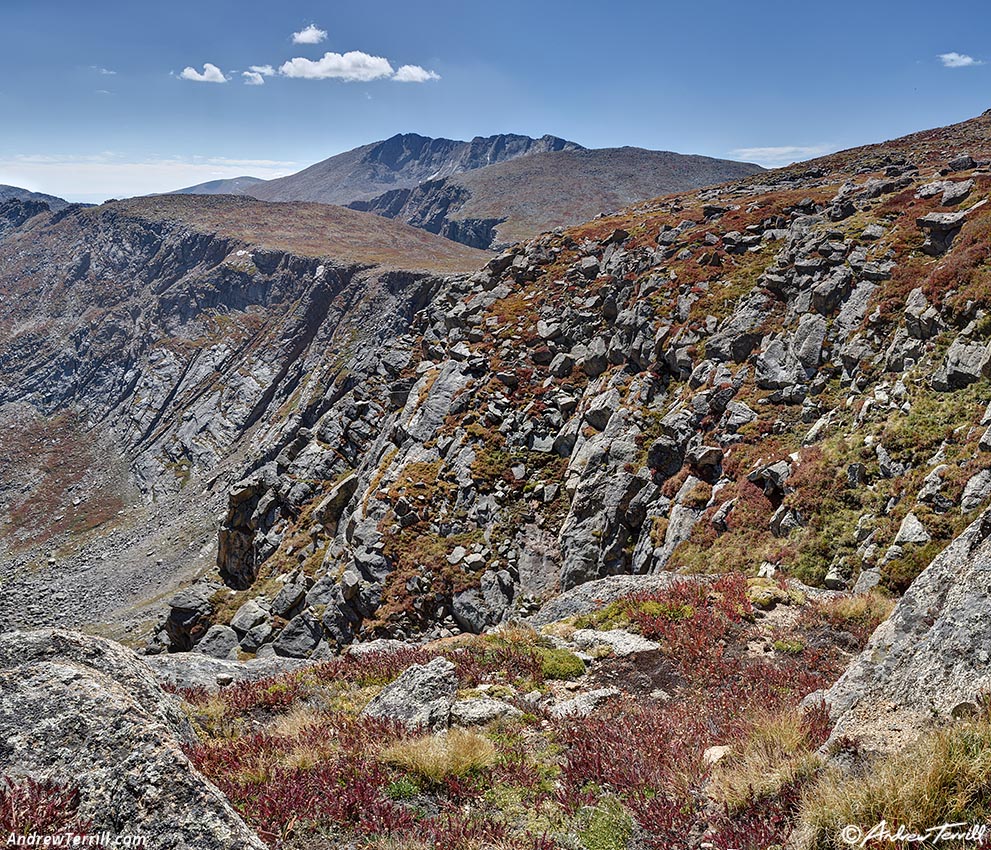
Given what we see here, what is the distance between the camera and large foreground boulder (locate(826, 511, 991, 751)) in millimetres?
6234

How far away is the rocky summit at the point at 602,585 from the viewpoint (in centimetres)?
610

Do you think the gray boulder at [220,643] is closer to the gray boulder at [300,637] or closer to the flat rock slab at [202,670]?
Result: the gray boulder at [300,637]

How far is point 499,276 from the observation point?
52.2 m

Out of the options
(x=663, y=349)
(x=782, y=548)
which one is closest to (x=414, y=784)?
(x=782, y=548)

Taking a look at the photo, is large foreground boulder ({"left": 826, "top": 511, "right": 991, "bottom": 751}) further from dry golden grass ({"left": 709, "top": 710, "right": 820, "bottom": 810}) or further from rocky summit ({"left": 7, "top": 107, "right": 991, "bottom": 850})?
dry golden grass ({"left": 709, "top": 710, "right": 820, "bottom": 810})

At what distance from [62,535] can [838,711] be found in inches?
4798

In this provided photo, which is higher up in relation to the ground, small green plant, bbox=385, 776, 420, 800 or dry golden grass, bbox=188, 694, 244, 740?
small green plant, bbox=385, 776, 420, 800

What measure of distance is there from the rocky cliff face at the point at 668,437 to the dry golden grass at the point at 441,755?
13.3m

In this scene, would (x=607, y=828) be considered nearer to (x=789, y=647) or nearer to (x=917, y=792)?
(x=917, y=792)

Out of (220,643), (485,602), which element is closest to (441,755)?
(485,602)

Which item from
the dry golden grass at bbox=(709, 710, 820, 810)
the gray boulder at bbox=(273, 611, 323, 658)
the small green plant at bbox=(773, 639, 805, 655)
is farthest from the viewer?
the gray boulder at bbox=(273, 611, 323, 658)

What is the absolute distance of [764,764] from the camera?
633cm

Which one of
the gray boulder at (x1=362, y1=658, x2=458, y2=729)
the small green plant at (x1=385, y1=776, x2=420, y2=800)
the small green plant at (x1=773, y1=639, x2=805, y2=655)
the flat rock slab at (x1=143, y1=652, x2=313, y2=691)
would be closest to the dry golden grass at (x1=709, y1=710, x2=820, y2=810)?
the small green plant at (x1=385, y1=776, x2=420, y2=800)

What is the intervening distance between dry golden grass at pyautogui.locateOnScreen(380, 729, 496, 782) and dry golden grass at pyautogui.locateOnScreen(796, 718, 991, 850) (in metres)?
4.05
